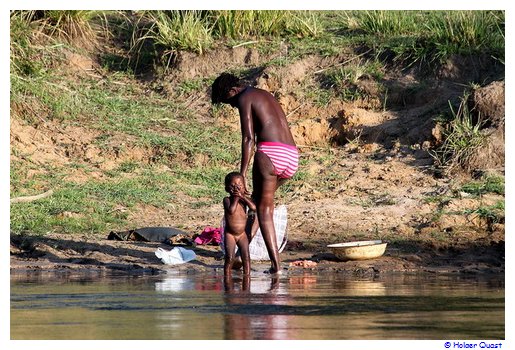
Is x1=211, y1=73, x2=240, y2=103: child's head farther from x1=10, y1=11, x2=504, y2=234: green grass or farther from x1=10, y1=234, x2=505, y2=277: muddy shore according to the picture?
x1=10, y1=11, x2=504, y2=234: green grass

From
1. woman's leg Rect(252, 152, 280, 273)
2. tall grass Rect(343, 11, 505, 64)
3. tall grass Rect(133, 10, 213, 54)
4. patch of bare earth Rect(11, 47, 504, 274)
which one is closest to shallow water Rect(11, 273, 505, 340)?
woman's leg Rect(252, 152, 280, 273)

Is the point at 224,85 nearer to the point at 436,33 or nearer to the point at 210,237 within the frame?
the point at 210,237

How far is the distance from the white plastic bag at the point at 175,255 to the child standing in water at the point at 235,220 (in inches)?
35.8

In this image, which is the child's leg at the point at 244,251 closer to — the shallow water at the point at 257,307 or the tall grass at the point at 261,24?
the shallow water at the point at 257,307

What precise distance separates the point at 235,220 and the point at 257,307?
237 cm

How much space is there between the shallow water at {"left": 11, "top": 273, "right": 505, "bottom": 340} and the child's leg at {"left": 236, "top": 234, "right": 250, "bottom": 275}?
5.2 inches

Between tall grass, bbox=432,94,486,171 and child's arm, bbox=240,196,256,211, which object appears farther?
tall grass, bbox=432,94,486,171

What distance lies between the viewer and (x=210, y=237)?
40.9ft

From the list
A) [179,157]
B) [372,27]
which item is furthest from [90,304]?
[372,27]

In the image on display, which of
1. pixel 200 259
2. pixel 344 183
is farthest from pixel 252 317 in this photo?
pixel 344 183

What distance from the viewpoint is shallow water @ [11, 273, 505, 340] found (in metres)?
7.35

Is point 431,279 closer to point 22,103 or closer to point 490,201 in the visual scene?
point 490,201
